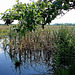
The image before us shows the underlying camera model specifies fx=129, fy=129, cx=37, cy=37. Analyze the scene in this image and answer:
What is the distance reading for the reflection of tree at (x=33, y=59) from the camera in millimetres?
7690

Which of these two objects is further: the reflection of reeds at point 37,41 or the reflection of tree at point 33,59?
the reflection of reeds at point 37,41

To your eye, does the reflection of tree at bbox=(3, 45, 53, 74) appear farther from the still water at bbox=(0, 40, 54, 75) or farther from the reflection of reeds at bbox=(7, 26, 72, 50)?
the reflection of reeds at bbox=(7, 26, 72, 50)

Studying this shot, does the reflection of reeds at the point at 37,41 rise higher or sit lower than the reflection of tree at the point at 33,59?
higher

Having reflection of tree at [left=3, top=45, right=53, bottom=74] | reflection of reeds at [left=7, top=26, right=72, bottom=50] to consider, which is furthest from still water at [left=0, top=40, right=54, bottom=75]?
reflection of reeds at [left=7, top=26, right=72, bottom=50]

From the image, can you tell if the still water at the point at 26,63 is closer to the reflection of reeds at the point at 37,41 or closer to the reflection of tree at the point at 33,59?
the reflection of tree at the point at 33,59

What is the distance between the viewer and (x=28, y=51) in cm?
1063

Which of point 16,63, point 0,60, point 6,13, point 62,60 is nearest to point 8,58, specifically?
point 0,60

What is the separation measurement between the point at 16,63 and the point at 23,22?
16.3 feet

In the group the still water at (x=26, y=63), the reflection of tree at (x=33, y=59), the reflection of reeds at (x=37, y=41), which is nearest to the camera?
the still water at (x=26, y=63)

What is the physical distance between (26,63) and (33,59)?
0.83 metres

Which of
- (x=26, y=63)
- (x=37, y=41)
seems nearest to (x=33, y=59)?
(x=26, y=63)

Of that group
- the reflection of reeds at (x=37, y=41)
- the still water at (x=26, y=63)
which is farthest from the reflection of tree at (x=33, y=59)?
the reflection of reeds at (x=37, y=41)

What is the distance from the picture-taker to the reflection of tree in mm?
7690

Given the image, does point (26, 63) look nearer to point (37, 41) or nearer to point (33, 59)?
point (33, 59)
